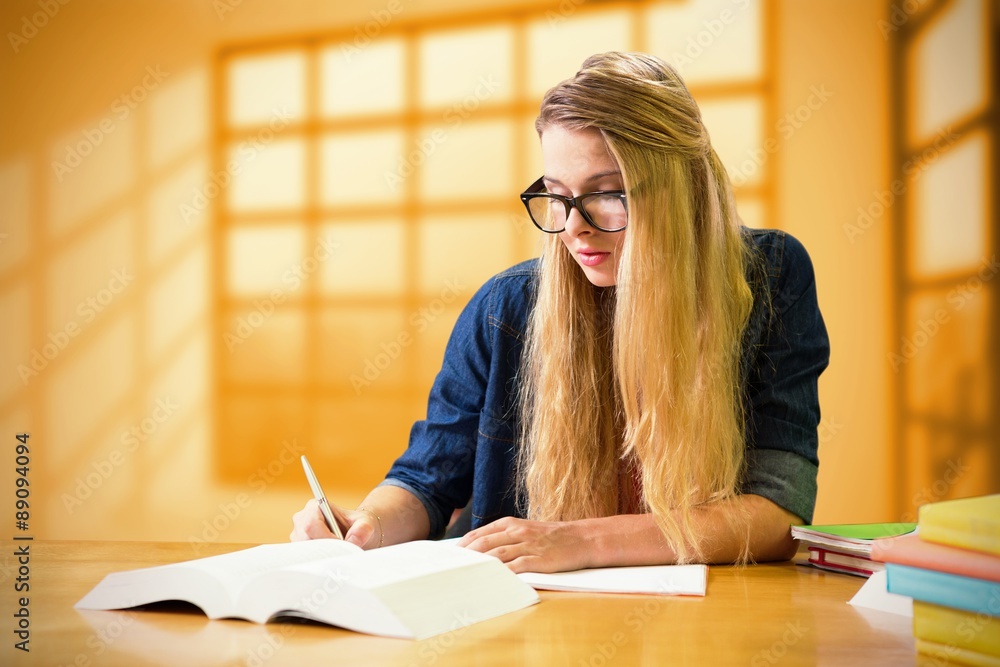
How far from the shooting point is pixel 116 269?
488 cm

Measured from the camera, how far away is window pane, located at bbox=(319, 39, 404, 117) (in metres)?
4.64

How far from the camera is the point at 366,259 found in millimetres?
4598

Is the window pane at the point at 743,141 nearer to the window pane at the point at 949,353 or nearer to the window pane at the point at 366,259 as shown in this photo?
the window pane at the point at 949,353

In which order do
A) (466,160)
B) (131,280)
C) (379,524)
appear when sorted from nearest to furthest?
1. (379,524)
2. (466,160)
3. (131,280)

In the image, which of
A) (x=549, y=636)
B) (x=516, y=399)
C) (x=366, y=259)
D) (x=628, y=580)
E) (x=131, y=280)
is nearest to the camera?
(x=549, y=636)

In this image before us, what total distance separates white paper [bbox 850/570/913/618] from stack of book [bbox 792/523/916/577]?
0.36 ft

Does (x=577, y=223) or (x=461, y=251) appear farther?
(x=461, y=251)

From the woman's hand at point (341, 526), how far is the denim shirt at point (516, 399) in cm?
17

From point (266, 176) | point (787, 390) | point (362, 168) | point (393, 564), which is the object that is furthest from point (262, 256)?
point (393, 564)

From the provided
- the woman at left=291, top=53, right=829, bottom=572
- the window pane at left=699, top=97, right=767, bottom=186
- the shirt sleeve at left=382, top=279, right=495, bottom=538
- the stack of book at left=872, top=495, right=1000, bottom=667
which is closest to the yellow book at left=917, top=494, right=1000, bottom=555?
the stack of book at left=872, top=495, right=1000, bottom=667

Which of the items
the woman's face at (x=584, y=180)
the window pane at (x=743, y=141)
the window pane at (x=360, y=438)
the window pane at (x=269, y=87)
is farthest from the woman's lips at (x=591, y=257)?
the window pane at (x=269, y=87)

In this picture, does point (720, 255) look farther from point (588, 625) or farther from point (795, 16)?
point (795, 16)

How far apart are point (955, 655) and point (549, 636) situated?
1.09 ft

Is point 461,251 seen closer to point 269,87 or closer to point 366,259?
point 366,259
